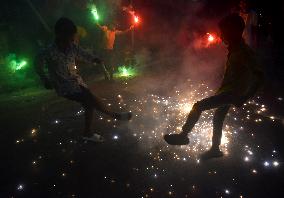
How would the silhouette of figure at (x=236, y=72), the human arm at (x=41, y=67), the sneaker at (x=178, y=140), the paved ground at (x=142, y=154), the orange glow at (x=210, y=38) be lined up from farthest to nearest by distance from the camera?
the orange glow at (x=210, y=38)
the human arm at (x=41, y=67)
the sneaker at (x=178, y=140)
the paved ground at (x=142, y=154)
the silhouette of figure at (x=236, y=72)

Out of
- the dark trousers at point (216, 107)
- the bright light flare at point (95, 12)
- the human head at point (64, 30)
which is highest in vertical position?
the bright light flare at point (95, 12)

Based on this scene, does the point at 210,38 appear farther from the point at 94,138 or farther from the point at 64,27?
the point at 64,27

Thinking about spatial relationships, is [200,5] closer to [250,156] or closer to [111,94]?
[111,94]

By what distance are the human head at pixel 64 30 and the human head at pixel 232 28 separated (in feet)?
8.82

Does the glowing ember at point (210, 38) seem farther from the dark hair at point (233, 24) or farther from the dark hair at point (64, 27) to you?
the dark hair at point (64, 27)

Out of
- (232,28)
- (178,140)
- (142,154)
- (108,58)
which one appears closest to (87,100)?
(142,154)

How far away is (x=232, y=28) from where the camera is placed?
4449 mm

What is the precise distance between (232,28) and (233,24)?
2.5 inches

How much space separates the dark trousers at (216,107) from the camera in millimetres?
4695

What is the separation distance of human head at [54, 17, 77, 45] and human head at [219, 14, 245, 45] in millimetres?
2689

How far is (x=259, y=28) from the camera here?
1041cm

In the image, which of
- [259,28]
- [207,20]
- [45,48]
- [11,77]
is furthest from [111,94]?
[207,20]

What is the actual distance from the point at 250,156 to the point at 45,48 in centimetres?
436

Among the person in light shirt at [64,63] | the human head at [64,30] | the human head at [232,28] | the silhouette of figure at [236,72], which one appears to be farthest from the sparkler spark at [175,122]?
the human head at [64,30]
